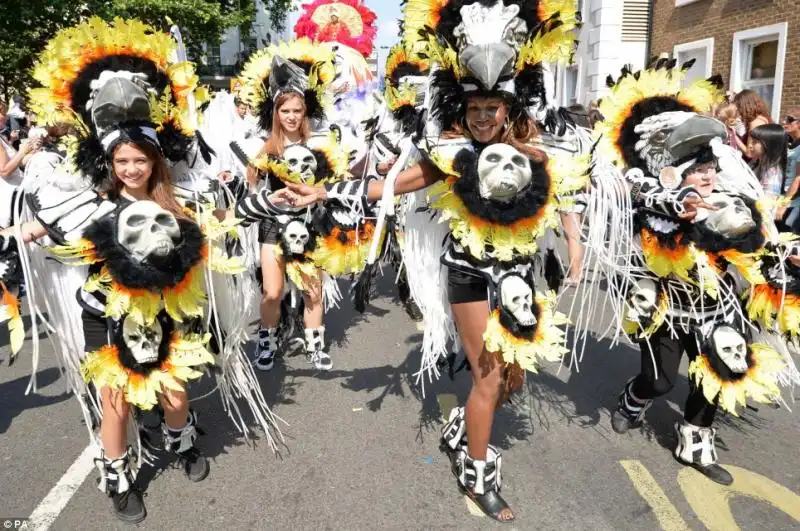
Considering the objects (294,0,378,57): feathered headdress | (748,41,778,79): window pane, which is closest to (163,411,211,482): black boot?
(294,0,378,57): feathered headdress

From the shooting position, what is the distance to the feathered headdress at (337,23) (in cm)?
663

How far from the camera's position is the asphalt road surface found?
2695 millimetres

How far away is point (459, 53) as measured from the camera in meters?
2.49

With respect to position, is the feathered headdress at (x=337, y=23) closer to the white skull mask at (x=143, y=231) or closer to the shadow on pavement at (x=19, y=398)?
the shadow on pavement at (x=19, y=398)

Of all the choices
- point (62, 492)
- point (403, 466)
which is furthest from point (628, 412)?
point (62, 492)

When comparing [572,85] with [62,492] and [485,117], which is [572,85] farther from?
[62,492]

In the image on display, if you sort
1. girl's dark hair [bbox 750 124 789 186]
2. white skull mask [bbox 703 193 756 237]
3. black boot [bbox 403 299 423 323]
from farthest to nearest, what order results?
black boot [bbox 403 299 423 323] < girl's dark hair [bbox 750 124 789 186] < white skull mask [bbox 703 193 756 237]

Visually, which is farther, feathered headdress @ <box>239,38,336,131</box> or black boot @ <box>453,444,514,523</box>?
feathered headdress @ <box>239,38,336,131</box>

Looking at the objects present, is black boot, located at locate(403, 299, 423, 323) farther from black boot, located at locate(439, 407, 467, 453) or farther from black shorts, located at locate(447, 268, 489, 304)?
black shorts, located at locate(447, 268, 489, 304)

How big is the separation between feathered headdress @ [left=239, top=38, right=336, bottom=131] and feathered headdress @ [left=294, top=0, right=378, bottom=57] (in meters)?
2.06

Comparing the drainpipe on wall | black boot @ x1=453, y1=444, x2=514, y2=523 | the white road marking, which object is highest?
the drainpipe on wall

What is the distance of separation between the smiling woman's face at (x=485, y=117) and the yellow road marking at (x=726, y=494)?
1.86m

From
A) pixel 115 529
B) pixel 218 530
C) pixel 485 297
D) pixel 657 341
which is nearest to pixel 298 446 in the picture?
pixel 218 530

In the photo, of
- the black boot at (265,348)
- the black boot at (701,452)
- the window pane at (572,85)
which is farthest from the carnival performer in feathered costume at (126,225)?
the window pane at (572,85)
